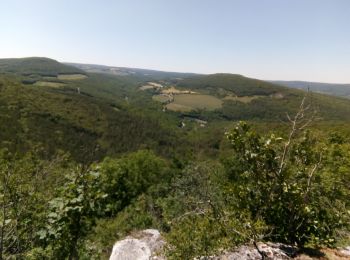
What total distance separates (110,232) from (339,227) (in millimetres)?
34351

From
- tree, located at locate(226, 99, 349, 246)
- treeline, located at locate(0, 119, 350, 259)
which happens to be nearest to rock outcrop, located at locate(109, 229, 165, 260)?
treeline, located at locate(0, 119, 350, 259)

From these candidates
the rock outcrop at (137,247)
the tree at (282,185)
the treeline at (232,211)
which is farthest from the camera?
the rock outcrop at (137,247)

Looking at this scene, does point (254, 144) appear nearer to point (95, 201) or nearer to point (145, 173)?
point (95, 201)

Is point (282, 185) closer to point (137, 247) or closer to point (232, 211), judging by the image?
point (232, 211)

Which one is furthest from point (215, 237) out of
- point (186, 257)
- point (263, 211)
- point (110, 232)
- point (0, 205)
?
point (110, 232)

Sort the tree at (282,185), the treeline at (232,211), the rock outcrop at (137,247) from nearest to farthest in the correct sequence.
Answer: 1. the treeline at (232,211)
2. the tree at (282,185)
3. the rock outcrop at (137,247)

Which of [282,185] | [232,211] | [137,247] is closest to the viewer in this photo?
[282,185]

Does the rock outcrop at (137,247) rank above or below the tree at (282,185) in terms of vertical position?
below

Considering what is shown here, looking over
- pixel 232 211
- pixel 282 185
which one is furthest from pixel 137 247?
pixel 282 185

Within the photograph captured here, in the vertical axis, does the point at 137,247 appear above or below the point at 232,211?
below

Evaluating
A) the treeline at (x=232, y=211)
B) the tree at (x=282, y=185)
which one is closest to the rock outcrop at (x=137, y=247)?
the treeline at (x=232, y=211)

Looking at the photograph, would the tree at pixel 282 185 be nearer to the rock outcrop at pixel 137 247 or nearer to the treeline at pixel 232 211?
the treeline at pixel 232 211

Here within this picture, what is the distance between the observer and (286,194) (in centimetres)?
1040

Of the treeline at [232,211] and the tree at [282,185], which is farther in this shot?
the tree at [282,185]
